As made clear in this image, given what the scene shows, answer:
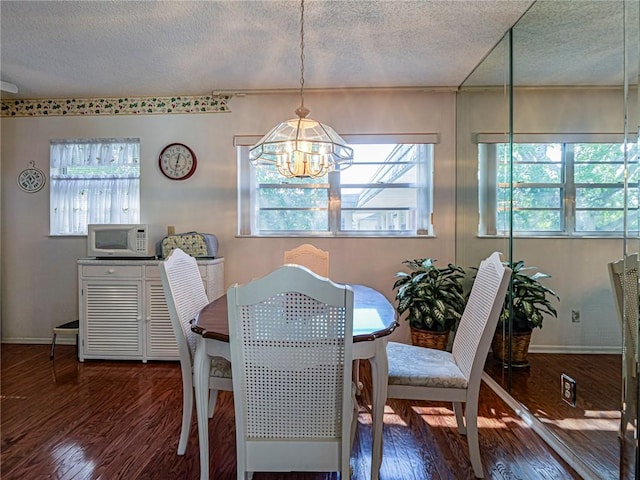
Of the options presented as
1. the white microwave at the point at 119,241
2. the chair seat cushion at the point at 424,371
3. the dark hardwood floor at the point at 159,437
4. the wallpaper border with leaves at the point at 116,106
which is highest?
the wallpaper border with leaves at the point at 116,106

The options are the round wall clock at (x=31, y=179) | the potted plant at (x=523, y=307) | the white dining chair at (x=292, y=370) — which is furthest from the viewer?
the round wall clock at (x=31, y=179)

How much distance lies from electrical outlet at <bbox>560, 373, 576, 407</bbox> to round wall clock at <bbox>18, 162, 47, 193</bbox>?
448 cm

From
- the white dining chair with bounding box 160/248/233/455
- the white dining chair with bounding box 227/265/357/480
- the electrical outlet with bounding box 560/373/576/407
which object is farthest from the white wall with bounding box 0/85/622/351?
the white dining chair with bounding box 227/265/357/480

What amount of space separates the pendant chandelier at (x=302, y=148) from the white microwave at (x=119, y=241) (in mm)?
1559

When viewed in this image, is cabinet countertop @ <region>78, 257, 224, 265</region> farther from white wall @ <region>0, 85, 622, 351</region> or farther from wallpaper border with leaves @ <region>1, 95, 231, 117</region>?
wallpaper border with leaves @ <region>1, 95, 231, 117</region>

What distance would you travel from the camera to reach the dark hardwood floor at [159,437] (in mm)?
1660

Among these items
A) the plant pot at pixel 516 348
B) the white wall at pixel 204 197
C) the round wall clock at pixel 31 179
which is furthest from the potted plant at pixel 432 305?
the round wall clock at pixel 31 179

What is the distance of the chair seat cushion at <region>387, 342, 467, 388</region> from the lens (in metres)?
1.60

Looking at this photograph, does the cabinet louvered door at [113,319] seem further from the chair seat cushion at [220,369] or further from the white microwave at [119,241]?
the chair seat cushion at [220,369]

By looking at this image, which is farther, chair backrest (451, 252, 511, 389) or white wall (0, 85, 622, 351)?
white wall (0, 85, 622, 351)

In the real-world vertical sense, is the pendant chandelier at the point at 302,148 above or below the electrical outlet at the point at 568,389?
above

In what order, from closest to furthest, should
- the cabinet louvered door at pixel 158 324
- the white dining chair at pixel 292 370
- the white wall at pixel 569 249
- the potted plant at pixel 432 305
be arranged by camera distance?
1. the white dining chair at pixel 292 370
2. the white wall at pixel 569 249
3. the potted plant at pixel 432 305
4. the cabinet louvered door at pixel 158 324

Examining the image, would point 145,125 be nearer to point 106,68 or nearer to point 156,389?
point 106,68

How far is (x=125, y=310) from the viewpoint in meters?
2.98
